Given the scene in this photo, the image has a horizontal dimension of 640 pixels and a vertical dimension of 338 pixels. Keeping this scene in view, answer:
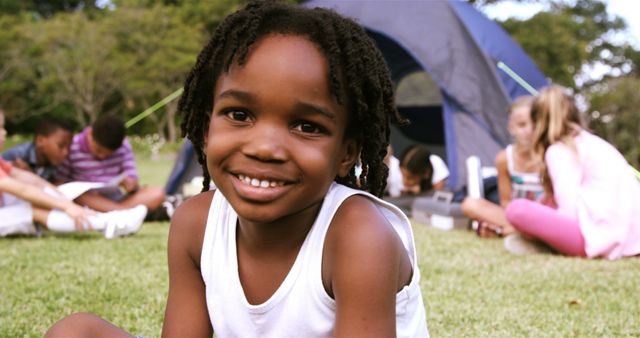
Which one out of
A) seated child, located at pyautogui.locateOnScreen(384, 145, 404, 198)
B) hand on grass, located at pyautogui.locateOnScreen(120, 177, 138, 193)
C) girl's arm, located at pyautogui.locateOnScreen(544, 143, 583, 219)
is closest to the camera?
girl's arm, located at pyautogui.locateOnScreen(544, 143, 583, 219)

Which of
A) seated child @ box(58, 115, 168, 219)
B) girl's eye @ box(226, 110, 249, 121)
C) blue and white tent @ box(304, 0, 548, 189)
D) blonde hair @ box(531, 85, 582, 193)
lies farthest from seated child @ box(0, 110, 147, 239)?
girl's eye @ box(226, 110, 249, 121)

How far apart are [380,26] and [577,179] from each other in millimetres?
2769

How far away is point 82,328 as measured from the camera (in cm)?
132

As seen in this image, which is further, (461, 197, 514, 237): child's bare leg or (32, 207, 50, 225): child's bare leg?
(461, 197, 514, 237): child's bare leg

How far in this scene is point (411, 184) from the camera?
21.4 ft

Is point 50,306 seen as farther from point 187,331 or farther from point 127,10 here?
point 127,10

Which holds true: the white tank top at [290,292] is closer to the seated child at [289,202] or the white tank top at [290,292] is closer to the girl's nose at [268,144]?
the seated child at [289,202]

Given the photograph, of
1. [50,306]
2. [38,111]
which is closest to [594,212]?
[50,306]

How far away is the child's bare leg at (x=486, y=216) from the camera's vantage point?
444 cm

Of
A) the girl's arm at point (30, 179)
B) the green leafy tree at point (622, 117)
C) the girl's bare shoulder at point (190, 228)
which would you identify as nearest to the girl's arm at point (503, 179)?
the girl's arm at point (30, 179)

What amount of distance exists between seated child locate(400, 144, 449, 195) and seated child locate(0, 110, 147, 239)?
2890 mm

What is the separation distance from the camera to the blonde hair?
393 centimetres

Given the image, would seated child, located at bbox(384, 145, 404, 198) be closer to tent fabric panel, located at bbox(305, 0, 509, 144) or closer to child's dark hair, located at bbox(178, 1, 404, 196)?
tent fabric panel, located at bbox(305, 0, 509, 144)

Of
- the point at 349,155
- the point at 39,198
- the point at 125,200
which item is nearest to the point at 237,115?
the point at 349,155
